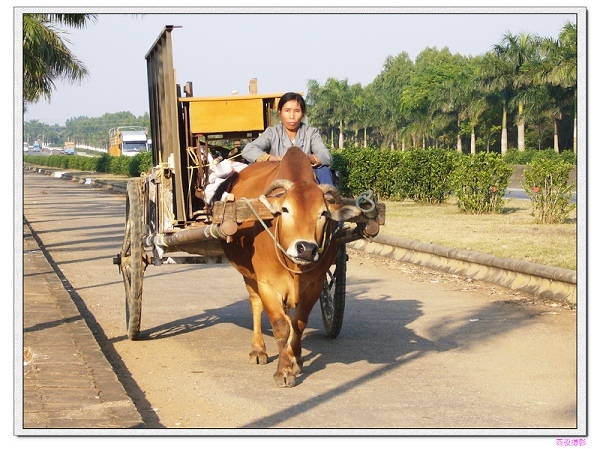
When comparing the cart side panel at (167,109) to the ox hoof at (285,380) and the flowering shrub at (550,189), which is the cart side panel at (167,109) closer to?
the ox hoof at (285,380)

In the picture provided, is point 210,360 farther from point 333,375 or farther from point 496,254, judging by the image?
point 496,254

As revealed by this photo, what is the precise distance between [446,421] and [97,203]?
97.8ft

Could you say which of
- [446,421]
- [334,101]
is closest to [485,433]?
[446,421]

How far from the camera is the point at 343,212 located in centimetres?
732

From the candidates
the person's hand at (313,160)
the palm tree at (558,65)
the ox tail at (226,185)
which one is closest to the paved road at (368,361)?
the ox tail at (226,185)

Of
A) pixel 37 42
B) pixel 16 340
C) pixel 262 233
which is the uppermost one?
pixel 37 42

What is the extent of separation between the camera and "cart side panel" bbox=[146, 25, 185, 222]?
30.9 feet

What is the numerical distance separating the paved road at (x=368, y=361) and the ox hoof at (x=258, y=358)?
118mm

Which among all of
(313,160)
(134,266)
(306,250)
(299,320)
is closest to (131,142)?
(134,266)

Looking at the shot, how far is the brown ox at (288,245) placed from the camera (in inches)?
278

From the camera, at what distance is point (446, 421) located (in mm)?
6570

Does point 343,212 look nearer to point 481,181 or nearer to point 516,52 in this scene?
point 481,181

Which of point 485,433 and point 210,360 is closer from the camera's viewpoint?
point 485,433

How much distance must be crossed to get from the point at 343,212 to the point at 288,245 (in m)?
0.51
